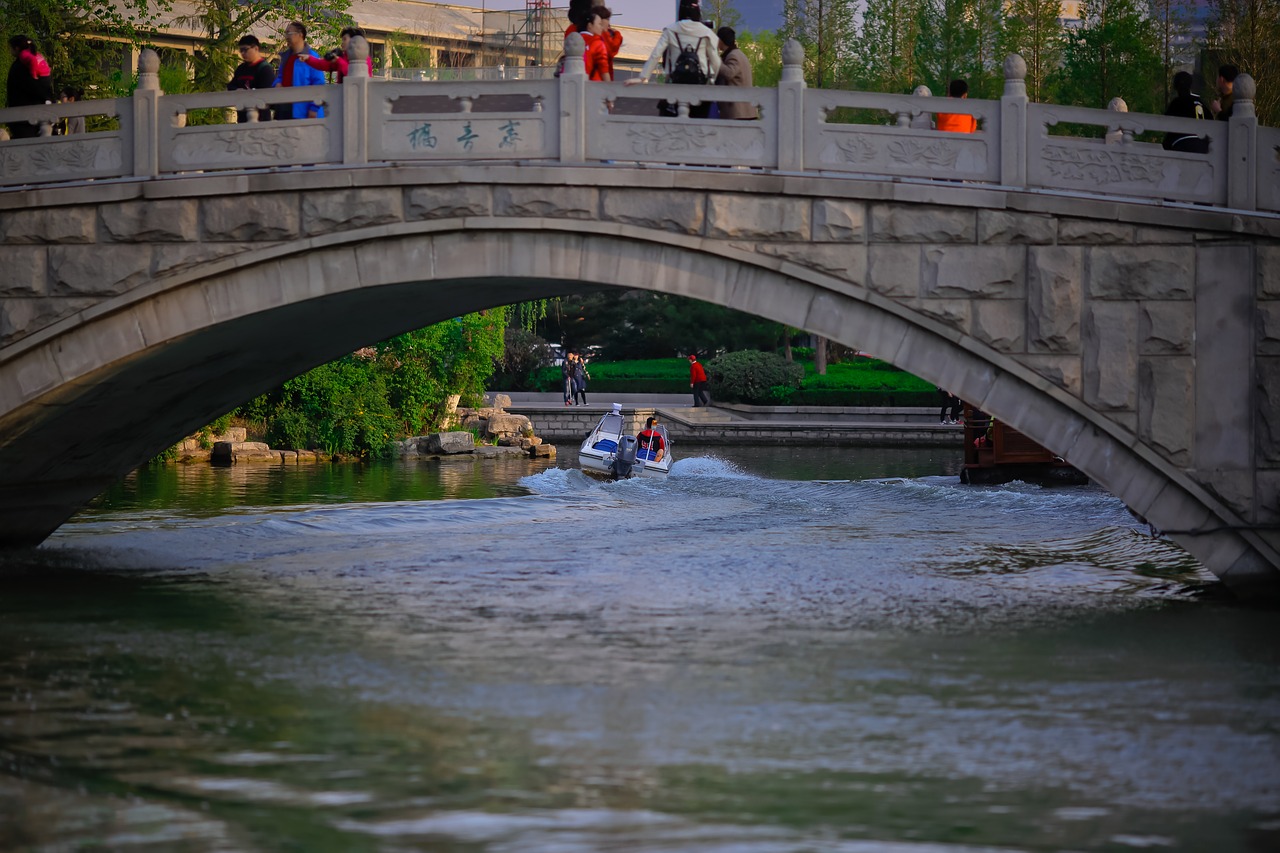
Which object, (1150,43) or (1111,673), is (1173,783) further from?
(1150,43)

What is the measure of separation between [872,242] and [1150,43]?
23.0 metres

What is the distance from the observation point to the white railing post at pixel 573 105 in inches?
420

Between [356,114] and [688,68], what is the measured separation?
2.42m

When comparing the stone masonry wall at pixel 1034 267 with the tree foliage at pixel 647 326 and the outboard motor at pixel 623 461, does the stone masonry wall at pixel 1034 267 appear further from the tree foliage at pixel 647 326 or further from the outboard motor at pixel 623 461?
the tree foliage at pixel 647 326

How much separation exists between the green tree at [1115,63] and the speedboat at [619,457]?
12.2 metres

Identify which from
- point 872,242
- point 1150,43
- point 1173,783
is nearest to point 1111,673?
point 1173,783

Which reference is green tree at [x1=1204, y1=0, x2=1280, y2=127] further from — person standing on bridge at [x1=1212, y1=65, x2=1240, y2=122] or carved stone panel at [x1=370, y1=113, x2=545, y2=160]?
carved stone panel at [x1=370, y1=113, x2=545, y2=160]

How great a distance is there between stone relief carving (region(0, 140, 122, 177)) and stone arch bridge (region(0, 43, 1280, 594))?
6cm

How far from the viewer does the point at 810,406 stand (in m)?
34.3

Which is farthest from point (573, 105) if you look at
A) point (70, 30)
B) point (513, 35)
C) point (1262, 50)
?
point (513, 35)

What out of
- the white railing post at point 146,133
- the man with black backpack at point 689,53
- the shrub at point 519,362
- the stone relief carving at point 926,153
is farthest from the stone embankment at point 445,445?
the stone relief carving at point 926,153

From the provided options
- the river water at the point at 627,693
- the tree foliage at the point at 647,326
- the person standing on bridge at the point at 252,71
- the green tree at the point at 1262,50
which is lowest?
the river water at the point at 627,693

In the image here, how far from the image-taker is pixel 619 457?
911 inches

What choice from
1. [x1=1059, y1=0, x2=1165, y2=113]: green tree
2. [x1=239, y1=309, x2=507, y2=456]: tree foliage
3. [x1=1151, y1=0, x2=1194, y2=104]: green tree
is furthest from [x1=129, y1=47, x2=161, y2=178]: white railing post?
→ [x1=1151, y1=0, x2=1194, y2=104]: green tree
